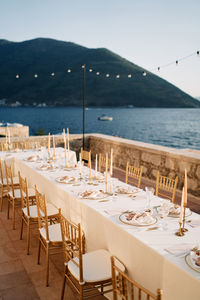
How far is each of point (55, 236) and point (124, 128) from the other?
64.6 metres

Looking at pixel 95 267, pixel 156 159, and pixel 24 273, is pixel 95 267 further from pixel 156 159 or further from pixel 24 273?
pixel 156 159

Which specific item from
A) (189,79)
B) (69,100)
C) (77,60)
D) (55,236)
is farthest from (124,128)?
(55,236)

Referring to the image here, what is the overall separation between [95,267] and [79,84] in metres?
64.6

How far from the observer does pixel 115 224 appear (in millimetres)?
2492

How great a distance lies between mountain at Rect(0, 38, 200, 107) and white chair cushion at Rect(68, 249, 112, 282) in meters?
61.1

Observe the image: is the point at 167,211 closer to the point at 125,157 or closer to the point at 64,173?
the point at 64,173

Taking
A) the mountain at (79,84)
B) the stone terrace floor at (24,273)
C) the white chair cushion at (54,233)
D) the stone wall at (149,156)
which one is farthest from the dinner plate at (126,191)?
the mountain at (79,84)

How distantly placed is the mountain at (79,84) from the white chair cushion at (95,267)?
6106 cm

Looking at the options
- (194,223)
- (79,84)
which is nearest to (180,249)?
(194,223)

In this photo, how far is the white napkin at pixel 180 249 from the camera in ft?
6.64

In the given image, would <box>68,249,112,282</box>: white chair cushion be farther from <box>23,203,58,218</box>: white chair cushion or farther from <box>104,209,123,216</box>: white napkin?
<box>23,203,58,218</box>: white chair cushion

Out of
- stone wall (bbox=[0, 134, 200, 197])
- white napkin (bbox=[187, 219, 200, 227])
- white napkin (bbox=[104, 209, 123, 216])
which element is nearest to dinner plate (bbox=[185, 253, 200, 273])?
white napkin (bbox=[187, 219, 200, 227])

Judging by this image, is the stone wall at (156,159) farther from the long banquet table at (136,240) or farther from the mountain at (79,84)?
the mountain at (79,84)

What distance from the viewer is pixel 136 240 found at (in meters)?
2.23
